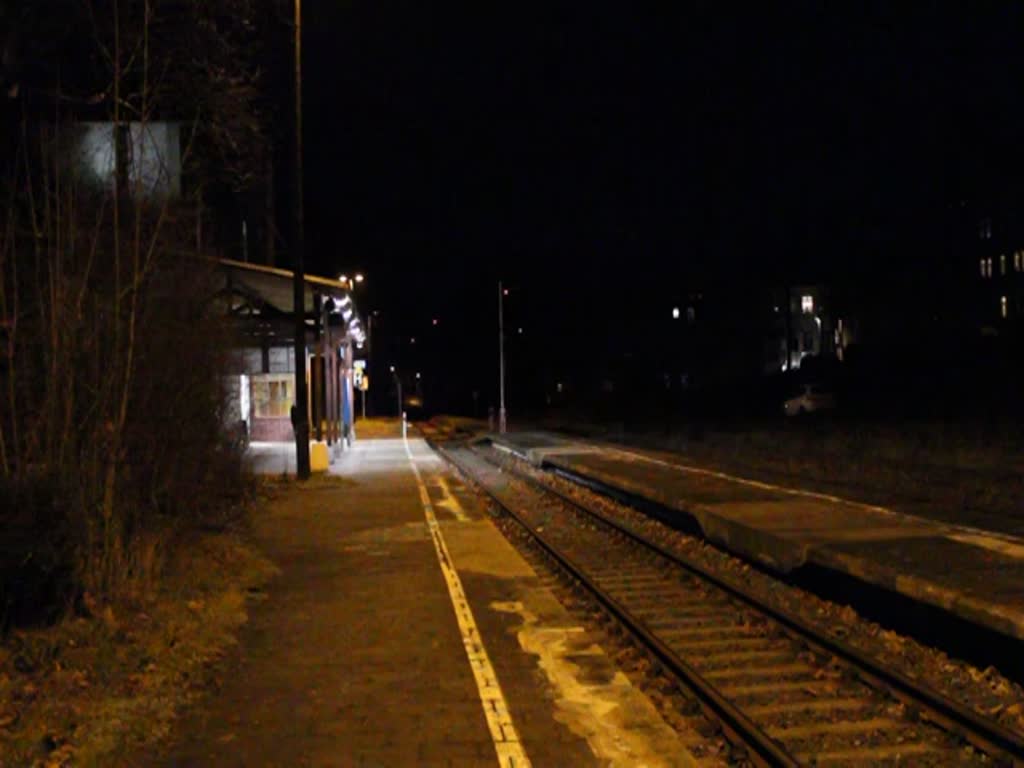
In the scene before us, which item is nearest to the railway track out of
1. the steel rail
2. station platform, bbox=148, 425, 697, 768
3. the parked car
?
the steel rail

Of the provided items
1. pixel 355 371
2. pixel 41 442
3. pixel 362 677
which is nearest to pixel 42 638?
pixel 41 442

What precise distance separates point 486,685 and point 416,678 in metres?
0.57

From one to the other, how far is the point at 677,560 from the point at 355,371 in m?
43.5

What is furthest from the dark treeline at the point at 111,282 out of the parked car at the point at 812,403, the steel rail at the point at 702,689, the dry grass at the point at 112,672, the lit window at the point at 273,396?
the parked car at the point at 812,403

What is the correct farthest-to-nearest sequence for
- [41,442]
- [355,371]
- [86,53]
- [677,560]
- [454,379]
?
[454,379] < [355,371] < [677,560] < [86,53] < [41,442]

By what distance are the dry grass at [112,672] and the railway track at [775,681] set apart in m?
3.64

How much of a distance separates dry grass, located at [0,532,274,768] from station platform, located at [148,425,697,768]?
0.28m

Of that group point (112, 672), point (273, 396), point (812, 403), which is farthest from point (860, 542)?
point (812, 403)

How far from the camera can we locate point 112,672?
7828mm

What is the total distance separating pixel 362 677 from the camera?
8180 millimetres

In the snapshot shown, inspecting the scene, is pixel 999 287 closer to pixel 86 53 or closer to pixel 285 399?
pixel 285 399

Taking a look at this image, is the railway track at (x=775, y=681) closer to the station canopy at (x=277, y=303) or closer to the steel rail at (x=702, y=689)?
the steel rail at (x=702, y=689)

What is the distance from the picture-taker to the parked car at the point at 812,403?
49.8m

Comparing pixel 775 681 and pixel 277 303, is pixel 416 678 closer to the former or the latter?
pixel 775 681
